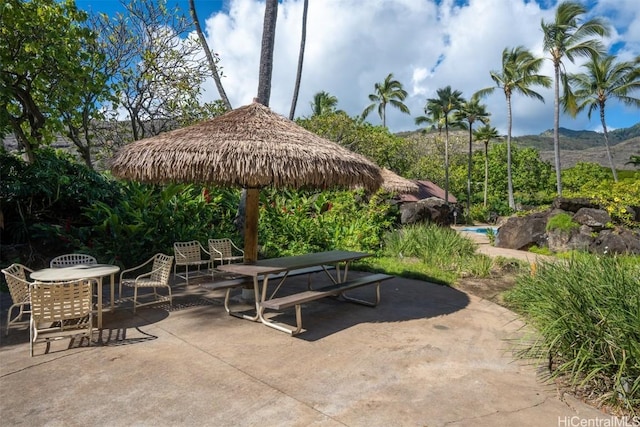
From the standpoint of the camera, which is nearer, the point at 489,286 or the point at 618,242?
the point at 489,286

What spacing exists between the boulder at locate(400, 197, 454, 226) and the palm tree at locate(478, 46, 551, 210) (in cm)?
1312

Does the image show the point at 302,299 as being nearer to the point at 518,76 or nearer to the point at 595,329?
the point at 595,329

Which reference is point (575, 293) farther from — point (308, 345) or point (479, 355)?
point (308, 345)

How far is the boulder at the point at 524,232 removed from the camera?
1337cm

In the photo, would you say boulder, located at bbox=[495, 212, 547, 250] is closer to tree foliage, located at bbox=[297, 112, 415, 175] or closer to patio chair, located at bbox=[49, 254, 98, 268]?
tree foliage, located at bbox=[297, 112, 415, 175]

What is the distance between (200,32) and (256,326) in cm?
894

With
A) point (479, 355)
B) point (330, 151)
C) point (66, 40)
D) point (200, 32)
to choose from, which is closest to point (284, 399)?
point (479, 355)

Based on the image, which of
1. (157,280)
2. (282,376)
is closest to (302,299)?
(282,376)

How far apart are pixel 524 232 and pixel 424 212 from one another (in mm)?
4378

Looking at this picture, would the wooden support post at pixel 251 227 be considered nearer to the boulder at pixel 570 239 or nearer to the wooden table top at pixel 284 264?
the wooden table top at pixel 284 264

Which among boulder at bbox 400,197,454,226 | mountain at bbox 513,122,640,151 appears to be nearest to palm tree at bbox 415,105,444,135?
boulder at bbox 400,197,454,226

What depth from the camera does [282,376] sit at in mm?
3408

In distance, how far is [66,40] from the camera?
8.28 metres

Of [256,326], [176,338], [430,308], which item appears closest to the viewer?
[176,338]
